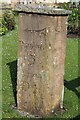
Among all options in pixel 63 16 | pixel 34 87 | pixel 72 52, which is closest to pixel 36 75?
pixel 34 87

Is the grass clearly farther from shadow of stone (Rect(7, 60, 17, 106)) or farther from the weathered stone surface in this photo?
the weathered stone surface

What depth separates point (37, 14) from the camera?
6324 millimetres

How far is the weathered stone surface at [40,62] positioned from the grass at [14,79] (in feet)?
1.15

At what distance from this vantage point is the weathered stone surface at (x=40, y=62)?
6.38 metres

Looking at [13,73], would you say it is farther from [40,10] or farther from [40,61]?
[40,10]

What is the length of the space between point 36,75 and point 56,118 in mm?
900

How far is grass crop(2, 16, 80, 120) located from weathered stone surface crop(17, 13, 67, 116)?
0.35 m

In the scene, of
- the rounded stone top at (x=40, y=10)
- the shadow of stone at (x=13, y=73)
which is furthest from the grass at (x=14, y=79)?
the rounded stone top at (x=40, y=10)

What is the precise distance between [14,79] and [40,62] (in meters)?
2.43

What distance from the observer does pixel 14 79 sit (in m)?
8.80

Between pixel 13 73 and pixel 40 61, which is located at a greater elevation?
pixel 40 61

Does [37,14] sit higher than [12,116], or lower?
higher

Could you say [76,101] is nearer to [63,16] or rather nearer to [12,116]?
[12,116]

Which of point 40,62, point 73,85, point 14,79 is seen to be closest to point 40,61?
point 40,62
